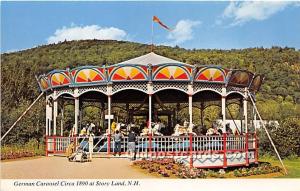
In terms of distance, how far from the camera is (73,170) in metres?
13.4

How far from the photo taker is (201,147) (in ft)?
50.4

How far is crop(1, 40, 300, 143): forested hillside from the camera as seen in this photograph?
128ft

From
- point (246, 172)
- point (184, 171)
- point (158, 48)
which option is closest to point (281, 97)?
point (158, 48)

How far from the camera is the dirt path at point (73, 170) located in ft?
42.2

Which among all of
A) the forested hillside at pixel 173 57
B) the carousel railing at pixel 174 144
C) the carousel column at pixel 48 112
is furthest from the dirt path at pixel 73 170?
the forested hillside at pixel 173 57

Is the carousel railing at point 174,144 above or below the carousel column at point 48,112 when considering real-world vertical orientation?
below

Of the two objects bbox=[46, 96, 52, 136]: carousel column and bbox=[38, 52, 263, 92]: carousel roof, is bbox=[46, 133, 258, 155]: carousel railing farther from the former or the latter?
bbox=[38, 52, 263, 92]: carousel roof

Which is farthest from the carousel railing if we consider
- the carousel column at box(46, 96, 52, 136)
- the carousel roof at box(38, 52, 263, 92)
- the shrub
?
the shrub

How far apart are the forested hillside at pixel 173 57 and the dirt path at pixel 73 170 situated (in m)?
20.2

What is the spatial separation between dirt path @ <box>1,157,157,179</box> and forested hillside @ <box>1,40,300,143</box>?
20250 millimetres

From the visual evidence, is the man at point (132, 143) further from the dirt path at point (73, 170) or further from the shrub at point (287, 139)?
the shrub at point (287, 139)

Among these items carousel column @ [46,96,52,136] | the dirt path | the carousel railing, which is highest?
carousel column @ [46,96,52,136]

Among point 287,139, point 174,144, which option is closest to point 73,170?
point 174,144

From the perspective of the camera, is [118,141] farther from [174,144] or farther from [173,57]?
[173,57]
